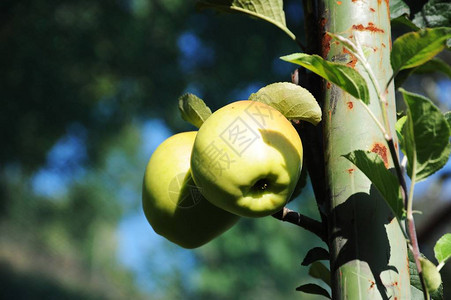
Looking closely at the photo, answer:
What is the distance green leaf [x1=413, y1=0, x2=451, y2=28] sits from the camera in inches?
15.9

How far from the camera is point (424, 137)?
219mm

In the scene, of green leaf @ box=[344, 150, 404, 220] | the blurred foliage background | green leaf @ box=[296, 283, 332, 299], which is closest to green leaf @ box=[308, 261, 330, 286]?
green leaf @ box=[296, 283, 332, 299]

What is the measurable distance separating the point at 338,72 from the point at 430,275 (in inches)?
4.0

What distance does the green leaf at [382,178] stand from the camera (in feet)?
0.75

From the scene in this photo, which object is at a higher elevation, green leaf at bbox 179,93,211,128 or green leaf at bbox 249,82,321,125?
green leaf at bbox 179,93,211,128

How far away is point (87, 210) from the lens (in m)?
3.12

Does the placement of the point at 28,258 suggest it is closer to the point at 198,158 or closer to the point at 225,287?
the point at 225,287

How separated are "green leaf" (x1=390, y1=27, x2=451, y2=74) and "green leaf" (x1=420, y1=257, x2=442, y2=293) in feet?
0.29

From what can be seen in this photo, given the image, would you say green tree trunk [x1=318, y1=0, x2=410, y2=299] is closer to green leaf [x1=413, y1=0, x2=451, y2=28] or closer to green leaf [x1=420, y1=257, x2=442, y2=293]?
green leaf [x1=420, y1=257, x2=442, y2=293]

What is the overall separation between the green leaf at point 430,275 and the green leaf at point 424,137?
4 cm

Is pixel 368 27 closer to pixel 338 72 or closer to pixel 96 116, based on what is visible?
pixel 338 72

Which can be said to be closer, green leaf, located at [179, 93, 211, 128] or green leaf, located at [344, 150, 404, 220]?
green leaf, located at [344, 150, 404, 220]

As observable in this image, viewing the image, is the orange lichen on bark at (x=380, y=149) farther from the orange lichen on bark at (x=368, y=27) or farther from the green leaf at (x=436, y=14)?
the green leaf at (x=436, y=14)

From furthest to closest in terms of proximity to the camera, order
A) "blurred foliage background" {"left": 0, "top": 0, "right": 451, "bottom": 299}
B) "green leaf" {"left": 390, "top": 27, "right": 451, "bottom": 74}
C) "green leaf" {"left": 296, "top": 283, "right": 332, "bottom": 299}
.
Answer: "blurred foliage background" {"left": 0, "top": 0, "right": 451, "bottom": 299} < "green leaf" {"left": 296, "top": 283, "right": 332, "bottom": 299} < "green leaf" {"left": 390, "top": 27, "right": 451, "bottom": 74}
